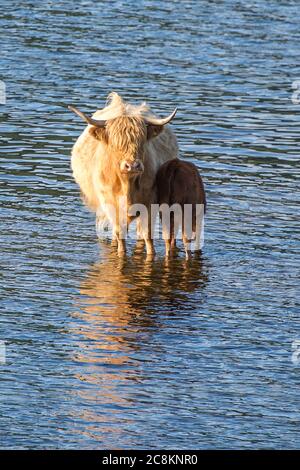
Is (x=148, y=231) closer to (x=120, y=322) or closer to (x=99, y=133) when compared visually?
(x=99, y=133)

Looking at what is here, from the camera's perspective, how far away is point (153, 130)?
1369 cm

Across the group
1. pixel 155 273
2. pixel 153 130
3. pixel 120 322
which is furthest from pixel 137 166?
pixel 120 322

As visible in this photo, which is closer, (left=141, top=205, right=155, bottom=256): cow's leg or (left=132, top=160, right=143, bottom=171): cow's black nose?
(left=132, top=160, right=143, bottom=171): cow's black nose

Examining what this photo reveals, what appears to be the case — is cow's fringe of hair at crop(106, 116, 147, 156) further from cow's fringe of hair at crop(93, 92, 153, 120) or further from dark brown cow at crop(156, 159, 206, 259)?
dark brown cow at crop(156, 159, 206, 259)

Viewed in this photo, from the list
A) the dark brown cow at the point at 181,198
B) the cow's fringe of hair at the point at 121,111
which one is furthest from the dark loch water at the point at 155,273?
the cow's fringe of hair at the point at 121,111

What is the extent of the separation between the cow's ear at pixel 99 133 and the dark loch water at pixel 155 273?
1252 mm

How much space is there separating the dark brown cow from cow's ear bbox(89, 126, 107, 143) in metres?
0.65

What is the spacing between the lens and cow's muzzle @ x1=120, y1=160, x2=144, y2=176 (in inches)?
526

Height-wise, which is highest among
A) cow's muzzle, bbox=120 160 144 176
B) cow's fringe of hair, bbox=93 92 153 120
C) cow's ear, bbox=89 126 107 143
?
cow's fringe of hair, bbox=93 92 153 120

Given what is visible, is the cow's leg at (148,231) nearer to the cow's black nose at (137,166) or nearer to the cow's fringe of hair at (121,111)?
the cow's black nose at (137,166)

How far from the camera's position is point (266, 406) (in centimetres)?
1022

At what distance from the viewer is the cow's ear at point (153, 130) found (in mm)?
13664

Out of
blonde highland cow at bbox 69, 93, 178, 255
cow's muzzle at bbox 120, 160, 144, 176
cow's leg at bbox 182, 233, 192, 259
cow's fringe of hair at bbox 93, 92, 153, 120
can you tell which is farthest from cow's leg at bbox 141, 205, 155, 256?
cow's fringe of hair at bbox 93, 92, 153, 120
